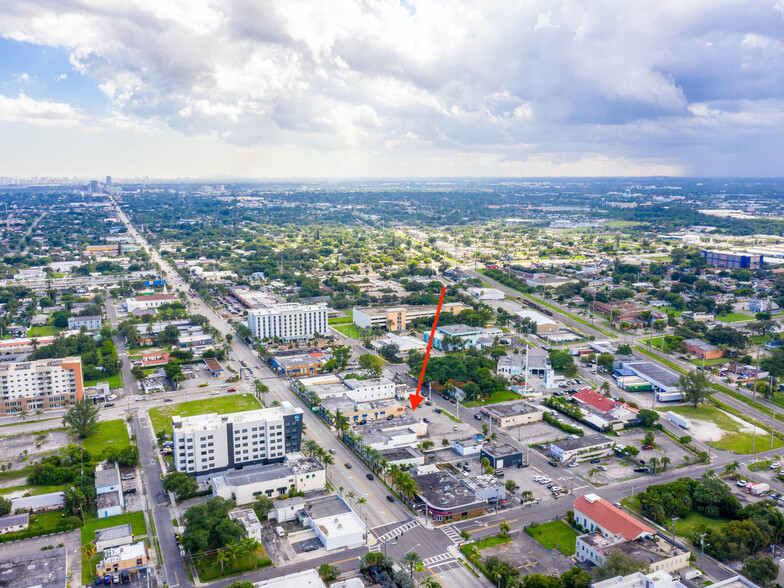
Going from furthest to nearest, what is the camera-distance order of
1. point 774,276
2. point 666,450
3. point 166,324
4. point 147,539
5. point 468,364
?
point 774,276
point 166,324
point 468,364
point 666,450
point 147,539

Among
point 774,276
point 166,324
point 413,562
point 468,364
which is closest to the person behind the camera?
point 413,562

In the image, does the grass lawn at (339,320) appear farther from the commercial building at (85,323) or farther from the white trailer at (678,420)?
the white trailer at (678,420)

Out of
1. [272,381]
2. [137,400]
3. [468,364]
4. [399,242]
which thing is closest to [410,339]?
[468,364]

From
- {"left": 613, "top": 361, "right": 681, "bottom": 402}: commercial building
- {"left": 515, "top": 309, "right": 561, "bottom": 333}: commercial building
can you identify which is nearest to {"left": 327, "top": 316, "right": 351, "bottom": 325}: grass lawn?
{"left": 515, "top": 309, "right": 561, "bottom": 333}: commercial building

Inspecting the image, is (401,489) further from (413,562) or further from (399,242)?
(399,242)

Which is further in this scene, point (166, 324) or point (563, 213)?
point (563, 213)

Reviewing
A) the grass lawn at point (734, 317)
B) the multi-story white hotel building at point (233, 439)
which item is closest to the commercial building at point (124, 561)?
the multi-story white hotel building at point (233, 439)

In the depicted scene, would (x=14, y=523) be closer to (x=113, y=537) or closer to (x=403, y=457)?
(x=113, y=537)
